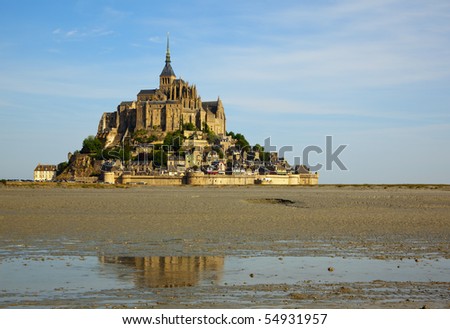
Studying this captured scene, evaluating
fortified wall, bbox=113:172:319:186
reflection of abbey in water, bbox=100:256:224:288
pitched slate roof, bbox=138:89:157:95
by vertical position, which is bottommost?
reflection of abbey in water, bbox=100:256:224:288

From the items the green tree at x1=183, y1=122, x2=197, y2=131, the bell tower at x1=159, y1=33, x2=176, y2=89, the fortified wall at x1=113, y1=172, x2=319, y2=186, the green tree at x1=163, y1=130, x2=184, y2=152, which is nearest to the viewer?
the fortified wall at x1=113, y1=172, x2=319, y2=186

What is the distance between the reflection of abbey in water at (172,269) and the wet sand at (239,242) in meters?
0.53

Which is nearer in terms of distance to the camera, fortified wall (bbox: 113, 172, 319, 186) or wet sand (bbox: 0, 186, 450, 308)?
wet sand (bbox: 0, 186, 450, 308)

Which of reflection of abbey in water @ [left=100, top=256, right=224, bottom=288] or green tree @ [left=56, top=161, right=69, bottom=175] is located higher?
green tree @ [left=56, top=161, right=69, bottom=175]

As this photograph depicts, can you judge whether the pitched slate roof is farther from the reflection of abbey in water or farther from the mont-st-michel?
the reflection of abbey in water

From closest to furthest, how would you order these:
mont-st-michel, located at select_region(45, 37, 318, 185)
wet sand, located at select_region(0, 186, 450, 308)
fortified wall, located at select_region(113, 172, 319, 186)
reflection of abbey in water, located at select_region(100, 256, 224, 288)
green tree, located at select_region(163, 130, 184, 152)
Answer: wet sand, located at select_region(0, 186, 450, 308) → reflection of abbey in water, located at select_region(100, 256, 224, 288) → fortified wall, located at select_region(113, 172, 319, 186) → mont-st-michel, located at select_region(45, 37, 318, 185) → green tree, located at select_region(163, 130, 184, 152)

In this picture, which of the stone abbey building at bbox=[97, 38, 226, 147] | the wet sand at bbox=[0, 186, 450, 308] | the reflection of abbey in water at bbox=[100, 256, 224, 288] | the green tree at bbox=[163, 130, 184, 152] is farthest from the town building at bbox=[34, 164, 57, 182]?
the reflection of abbey in water at bbox=[100, 256, 224, 288]

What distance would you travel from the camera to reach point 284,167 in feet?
395

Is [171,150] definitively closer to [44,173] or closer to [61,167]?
[61,167]

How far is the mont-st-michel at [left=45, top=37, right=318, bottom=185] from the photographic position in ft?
355

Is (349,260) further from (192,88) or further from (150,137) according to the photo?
(192,88)

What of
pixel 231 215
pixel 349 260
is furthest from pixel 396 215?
pixel 349 260

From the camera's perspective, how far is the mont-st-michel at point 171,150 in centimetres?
10806
